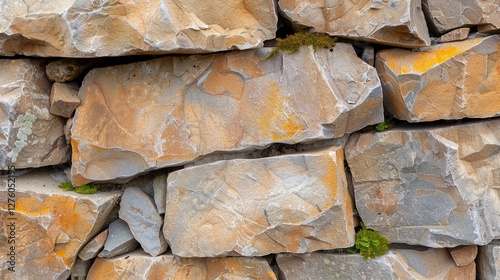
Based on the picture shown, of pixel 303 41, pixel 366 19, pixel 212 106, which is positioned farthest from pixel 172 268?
pixel 366 19

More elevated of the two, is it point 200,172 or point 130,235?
point 200,172

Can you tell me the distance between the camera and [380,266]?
421 centimetres

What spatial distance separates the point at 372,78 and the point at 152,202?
97.7 inches

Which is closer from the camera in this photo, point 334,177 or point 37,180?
point 334,177

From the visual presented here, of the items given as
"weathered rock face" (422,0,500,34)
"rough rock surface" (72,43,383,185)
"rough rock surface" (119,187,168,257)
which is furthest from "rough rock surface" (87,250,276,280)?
"weathered rock face" (422,0,500,34)

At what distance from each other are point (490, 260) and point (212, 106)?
3105mm

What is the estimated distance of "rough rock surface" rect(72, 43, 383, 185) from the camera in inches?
157

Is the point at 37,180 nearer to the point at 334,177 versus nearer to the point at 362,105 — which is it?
the point at 334,177

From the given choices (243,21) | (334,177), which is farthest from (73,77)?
(334,177)

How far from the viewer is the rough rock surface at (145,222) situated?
14.5 ft

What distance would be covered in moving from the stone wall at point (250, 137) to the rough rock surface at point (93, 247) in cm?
2

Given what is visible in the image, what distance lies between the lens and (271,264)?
4547mm

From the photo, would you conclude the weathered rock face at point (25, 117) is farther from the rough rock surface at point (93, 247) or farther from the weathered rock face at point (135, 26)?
the rough rock surface at point (93, 247)

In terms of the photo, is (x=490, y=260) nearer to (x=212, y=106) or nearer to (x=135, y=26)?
(x=212, y=106)
